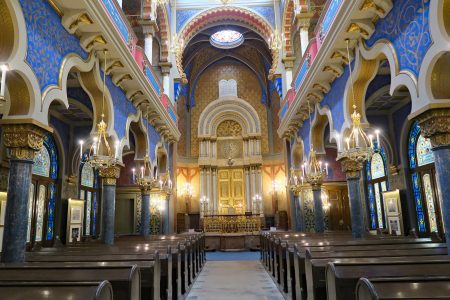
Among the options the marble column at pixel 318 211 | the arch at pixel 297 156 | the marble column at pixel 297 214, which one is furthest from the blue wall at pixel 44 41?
the arch at pixel 297 156

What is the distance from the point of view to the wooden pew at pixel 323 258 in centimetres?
419

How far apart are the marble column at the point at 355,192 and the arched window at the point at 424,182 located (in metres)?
3.99

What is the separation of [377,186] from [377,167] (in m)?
0.82

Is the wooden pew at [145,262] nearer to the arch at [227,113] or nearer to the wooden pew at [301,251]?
the wooden pew at [301,251]

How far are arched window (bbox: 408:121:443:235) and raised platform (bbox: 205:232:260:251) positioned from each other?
7557mm

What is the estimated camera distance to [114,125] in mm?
9055

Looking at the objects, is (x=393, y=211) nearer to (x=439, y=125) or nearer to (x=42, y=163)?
(x=439, y=125)

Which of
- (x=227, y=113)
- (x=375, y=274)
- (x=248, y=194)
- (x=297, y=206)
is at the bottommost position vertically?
(x=375, y=274)

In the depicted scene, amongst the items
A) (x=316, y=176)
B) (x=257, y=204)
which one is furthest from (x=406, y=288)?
(x=257, y=204)

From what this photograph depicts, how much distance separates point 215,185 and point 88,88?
15.5 metres

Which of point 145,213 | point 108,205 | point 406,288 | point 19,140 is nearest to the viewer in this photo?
point 406,288

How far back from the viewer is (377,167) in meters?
14.9

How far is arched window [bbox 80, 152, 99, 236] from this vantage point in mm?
14516

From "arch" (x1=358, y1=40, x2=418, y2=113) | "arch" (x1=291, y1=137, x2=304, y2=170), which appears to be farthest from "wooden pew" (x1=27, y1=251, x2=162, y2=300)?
"arch" (x1=291, y1=137, x2=304, y2=170)
